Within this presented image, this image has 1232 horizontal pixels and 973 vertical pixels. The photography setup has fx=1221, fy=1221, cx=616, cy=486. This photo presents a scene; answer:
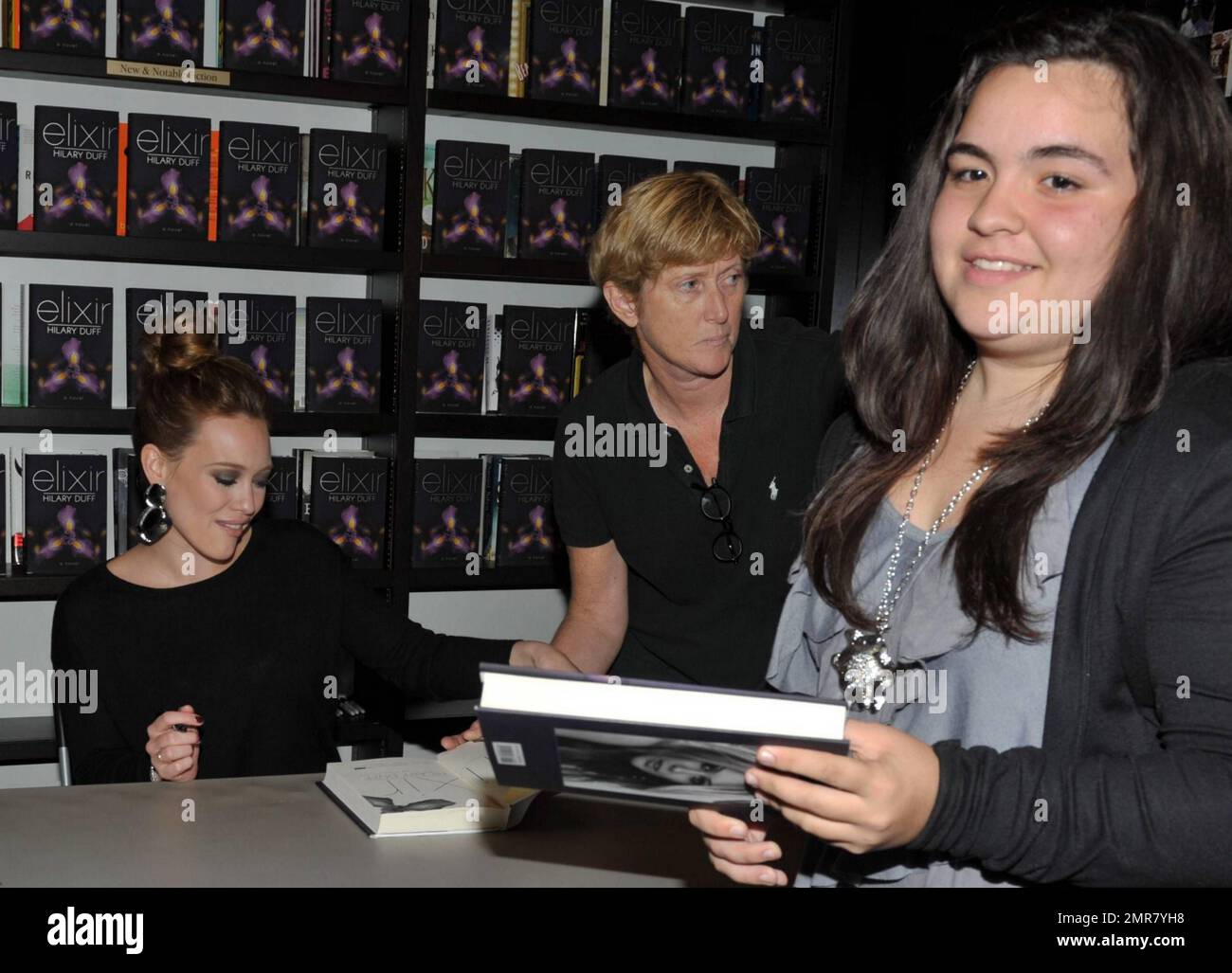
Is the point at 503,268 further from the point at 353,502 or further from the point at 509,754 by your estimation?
the point at 509,754

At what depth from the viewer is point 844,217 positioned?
367 centimetres

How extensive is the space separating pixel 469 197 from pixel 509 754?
2.47 meters

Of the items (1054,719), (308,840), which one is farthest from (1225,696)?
(308,840)

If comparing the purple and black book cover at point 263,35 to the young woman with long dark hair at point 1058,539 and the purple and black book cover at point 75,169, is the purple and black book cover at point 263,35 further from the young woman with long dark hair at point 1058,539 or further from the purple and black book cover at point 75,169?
the young woman with long dark hair at point 1058,539

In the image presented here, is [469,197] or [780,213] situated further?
[780,213]

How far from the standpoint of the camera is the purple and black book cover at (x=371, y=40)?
9.99 feet

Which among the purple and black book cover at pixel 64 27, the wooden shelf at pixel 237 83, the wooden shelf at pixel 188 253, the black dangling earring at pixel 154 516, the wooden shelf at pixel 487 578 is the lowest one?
the wooden shelf at pixel 487 578

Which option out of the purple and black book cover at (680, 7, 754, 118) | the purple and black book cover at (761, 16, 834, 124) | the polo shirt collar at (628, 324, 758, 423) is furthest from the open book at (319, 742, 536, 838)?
the purple and black book cover at (761, 16, 834, 124)

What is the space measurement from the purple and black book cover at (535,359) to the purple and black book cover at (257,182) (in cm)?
63

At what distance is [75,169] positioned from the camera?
2.88 m

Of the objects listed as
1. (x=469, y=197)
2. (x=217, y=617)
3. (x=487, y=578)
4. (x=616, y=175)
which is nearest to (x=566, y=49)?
(x=616, y=175)

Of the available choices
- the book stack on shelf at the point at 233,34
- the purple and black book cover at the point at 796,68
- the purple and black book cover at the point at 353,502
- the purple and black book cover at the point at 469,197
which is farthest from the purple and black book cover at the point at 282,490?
the purple and black book cover at the point at 796,68

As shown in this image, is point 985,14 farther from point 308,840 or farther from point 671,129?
point 308,840

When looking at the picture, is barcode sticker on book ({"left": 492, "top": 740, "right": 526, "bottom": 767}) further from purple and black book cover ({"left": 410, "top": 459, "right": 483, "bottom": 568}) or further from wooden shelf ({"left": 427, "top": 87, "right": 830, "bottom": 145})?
wooden shelf ({"left": 427, "top": 87, "right": 830, "bottom": 145})
